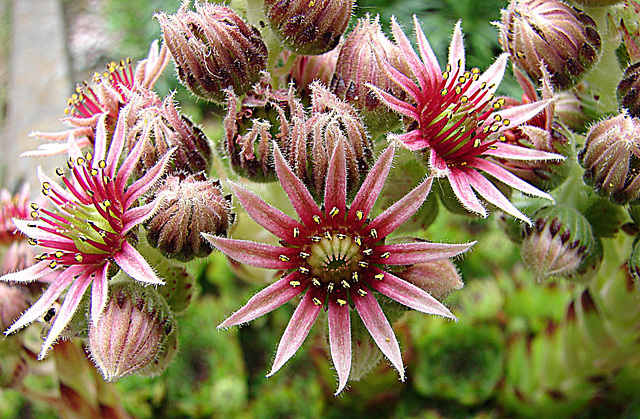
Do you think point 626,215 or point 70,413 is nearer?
point 626,215

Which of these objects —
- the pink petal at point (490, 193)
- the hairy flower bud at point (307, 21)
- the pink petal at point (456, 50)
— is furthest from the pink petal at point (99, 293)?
the pink petal at point (456, 50)

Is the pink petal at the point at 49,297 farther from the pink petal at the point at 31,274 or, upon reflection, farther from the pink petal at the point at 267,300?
the pink petal at the point at 267,300

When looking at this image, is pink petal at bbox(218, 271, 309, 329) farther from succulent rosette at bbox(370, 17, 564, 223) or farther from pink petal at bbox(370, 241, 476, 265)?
succulent rosette at bbox(370, 17, 564, 223)

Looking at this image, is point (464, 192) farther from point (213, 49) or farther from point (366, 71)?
point (213, 49)

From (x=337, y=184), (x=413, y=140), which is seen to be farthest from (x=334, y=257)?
(x=413, y=140)

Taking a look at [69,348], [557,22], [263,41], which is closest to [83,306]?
[69,348]

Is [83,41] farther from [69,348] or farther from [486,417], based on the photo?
[486,417]
